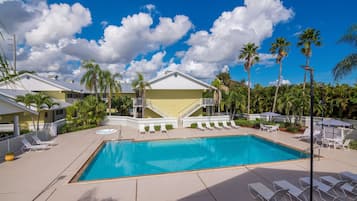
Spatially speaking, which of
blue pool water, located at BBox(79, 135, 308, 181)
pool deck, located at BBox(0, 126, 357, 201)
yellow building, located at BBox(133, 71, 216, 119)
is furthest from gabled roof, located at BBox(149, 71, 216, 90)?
pool deck, located at BBox(0, 126, 357, 201)

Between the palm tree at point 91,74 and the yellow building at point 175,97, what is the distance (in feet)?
18.7

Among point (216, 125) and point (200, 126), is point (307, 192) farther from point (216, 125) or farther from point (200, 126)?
point (216, 125)

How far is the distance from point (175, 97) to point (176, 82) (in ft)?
7.29

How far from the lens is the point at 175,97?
25234 millimetres

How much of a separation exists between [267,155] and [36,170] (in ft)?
44.5

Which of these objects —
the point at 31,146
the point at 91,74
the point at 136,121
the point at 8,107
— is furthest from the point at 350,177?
the point at 91,74

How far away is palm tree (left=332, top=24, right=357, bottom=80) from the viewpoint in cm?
945

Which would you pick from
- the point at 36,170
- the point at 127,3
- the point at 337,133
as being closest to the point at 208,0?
the point at 127,3

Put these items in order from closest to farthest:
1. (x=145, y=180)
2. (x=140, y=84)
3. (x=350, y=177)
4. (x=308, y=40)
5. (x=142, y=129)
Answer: (x=350, y=177), (x=145, y=180), (x=142, y=129), (x=308, y=40), (x=140, y=84)

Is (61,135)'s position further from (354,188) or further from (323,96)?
(323,96)

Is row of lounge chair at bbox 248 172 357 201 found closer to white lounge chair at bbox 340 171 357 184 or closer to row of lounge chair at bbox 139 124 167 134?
white lounge chair at bbox 340 171 357 184

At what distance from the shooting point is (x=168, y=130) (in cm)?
1998

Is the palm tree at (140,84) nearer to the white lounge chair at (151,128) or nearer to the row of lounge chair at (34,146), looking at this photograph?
the white lounge chair at (151,128)

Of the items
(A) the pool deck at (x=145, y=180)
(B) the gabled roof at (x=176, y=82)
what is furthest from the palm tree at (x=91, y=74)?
(A) the pool deck at (x=145, y=180)
